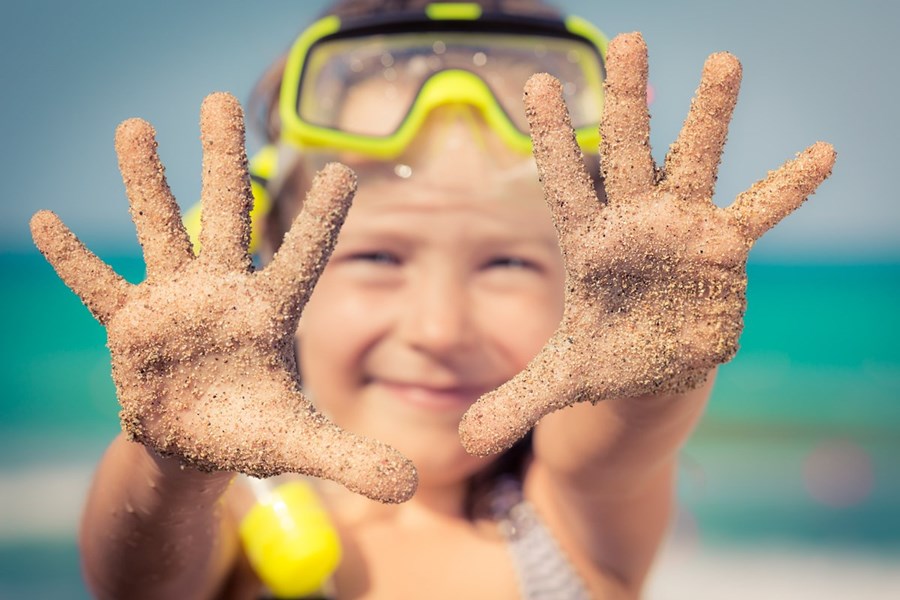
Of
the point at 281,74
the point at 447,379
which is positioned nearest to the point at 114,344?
the point at 447,379

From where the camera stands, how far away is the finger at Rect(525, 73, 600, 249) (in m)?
1.05

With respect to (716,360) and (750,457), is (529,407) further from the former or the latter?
(750,457)

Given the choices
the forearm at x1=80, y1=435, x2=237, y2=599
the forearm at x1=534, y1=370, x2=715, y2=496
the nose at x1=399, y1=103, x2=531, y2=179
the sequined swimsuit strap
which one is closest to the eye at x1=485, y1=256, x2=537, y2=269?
the nose at x1=399, y1=103, x2=531, y2=179

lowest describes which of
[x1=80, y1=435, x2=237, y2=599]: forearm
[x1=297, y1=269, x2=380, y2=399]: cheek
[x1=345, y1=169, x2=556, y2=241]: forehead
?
[x1=80, y1=435, x2=237, y2=599]: forearm

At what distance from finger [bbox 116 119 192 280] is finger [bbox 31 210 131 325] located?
59 mm

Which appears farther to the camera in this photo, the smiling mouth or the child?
the smiling mouth

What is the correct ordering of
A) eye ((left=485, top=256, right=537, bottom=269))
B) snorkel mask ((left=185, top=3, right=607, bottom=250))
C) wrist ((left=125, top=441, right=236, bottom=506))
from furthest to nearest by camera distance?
snorkel mask ((left=185, top=3, right=607, bottom=250)), eye ((left=485, top=256, right=537, bottom=269)), wrist ((left=125, top=441, right=236, bottom=506))

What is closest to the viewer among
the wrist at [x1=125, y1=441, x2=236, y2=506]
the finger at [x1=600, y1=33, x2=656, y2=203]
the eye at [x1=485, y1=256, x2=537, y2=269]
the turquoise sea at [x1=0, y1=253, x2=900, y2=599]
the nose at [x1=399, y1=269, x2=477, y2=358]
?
the finger at [x1=600, y1=33, x2=656, y2=203]

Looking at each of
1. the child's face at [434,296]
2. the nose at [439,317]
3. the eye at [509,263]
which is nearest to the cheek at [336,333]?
the child's face at [434,296]

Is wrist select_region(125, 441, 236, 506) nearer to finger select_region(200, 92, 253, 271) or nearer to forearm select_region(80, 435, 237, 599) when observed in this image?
forearm select_region(80, 435, 237, 599)

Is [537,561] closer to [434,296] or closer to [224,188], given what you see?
[434,296]

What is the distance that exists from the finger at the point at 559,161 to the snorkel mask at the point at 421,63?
104 cm

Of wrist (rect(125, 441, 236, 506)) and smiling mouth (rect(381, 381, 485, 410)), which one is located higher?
smiling mouth (rect(381, 381, 485, 410))

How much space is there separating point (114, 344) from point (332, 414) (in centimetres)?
104
